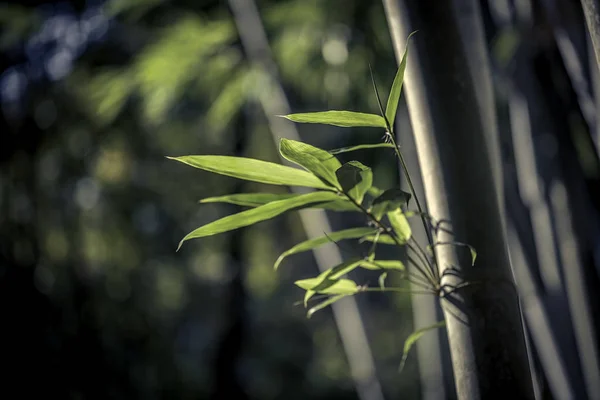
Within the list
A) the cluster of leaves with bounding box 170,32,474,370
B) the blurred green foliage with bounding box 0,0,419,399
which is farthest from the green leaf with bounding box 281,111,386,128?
the blurred green foliage with bounding box 0,0,419,399

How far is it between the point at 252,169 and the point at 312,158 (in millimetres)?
31

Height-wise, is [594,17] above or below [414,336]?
above

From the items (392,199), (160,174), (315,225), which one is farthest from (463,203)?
(160,174)

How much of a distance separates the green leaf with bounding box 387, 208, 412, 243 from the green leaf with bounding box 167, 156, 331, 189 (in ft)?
0.18

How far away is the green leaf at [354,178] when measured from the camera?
328 millimetres

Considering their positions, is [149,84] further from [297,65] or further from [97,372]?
[97,372]

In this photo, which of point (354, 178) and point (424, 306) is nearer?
point (354, 178)

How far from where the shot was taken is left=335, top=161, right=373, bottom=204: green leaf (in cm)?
33

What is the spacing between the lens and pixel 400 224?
0.39 meters

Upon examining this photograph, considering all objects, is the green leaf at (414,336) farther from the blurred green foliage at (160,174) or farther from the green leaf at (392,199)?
the blurred green foliage at (160,174)

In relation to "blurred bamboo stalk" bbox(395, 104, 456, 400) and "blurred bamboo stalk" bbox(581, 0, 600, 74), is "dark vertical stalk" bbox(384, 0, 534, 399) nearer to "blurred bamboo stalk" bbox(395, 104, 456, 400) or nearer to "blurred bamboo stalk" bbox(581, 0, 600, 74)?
"blurred bamboo stalk" bbox(581, 0, 600, 74)

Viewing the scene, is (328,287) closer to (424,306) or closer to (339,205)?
(339,205)

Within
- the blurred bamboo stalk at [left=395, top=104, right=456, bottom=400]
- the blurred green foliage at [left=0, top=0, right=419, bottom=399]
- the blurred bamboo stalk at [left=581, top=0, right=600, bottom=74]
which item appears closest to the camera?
the blurred bamboo stalk at [left=581, top=0, right=600, bottom=74]

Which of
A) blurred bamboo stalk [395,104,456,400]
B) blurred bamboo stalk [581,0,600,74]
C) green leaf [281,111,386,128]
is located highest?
blurred bamboo stalk [581,0,600,74]
